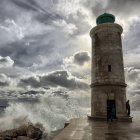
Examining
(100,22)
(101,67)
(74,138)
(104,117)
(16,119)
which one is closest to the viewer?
(74,138)

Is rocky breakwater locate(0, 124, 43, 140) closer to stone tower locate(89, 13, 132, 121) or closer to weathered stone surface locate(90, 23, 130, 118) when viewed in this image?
stone tower locate(89, 13, 132, 121)

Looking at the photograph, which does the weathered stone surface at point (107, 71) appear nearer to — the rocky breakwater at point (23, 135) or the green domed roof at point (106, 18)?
the green domed roof at point (106, 18)

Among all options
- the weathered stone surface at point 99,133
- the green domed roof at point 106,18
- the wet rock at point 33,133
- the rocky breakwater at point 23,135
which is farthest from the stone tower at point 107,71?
the weathered stone surface at point 99,133

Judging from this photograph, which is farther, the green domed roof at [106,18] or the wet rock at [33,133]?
the green domed roof at [106,18]

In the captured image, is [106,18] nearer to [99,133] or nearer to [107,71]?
[107,71]

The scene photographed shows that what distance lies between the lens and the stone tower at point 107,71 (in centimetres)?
1544

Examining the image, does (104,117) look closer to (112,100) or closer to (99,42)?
(112,100)

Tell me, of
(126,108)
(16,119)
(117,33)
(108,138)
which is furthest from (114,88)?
(16,119)

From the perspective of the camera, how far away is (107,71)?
629 inches

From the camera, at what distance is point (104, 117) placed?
1512cm

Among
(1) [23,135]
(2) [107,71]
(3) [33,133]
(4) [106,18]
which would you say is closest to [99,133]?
(3) [33,133]

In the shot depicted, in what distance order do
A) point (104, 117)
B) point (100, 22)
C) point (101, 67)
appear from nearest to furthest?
point (104, 117) → point (101, 67) → point (100, 22)

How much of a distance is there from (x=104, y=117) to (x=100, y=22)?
8374 mm

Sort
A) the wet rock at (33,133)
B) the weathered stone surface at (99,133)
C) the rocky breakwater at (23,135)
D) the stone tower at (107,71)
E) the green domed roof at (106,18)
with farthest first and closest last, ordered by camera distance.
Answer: the green domed roof at (106,18), the stone tower at (107,71), the wet rock at (33,133), the rocky breakwater at (23,135), the weathered stone surface at (99,133)
